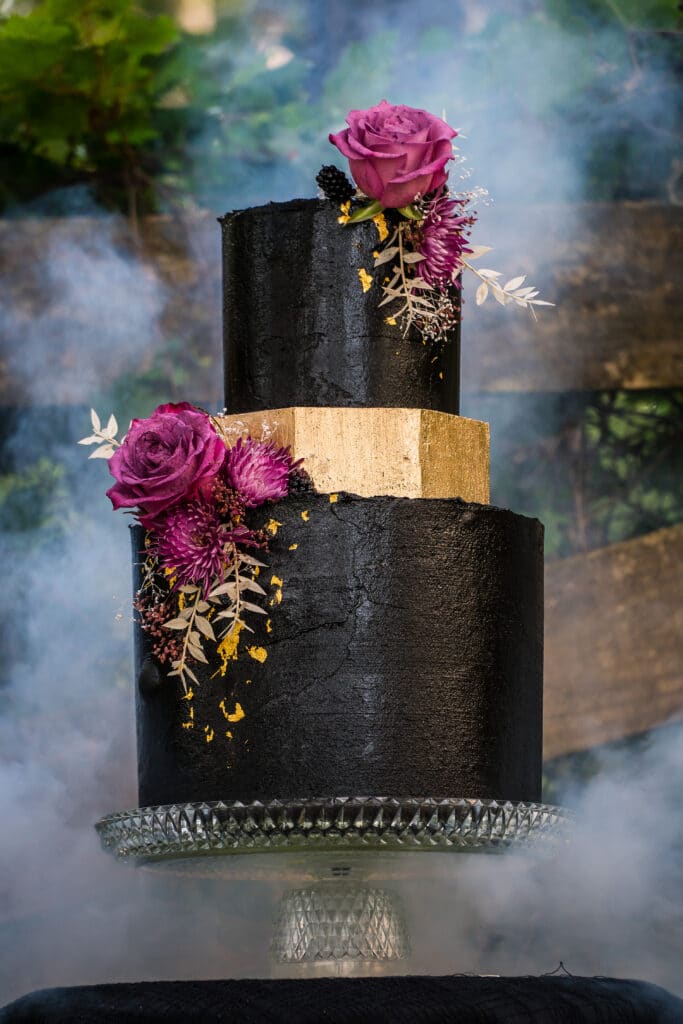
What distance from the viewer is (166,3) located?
2889mm

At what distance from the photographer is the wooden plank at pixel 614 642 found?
2730 millimetres

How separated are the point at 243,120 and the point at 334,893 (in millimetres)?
1693

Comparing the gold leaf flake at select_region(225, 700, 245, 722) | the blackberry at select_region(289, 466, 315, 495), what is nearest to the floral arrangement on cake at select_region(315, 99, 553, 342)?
the blackberry at select_region(289, 466, 315, 495)

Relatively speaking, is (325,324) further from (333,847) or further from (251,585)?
(333,847)

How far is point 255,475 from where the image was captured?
150 centimetres

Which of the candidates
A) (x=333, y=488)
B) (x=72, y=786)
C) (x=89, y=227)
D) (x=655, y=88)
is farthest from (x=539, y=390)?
(x=333, y=488)

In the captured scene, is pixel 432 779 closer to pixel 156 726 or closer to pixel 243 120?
pixel 156 726

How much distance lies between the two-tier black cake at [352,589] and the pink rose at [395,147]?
0.18 feet

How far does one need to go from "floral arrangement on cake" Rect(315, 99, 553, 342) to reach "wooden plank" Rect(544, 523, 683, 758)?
1253mm

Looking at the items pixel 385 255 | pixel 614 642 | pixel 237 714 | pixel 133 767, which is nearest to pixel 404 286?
pixel 385 255

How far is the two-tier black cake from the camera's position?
146 cm

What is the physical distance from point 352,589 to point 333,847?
0.71 ft

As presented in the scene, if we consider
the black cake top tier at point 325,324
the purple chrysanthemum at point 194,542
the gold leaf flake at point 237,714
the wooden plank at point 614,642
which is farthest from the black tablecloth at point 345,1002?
the wooden plank at point 614,642

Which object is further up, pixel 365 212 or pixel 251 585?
pixel 365 212
